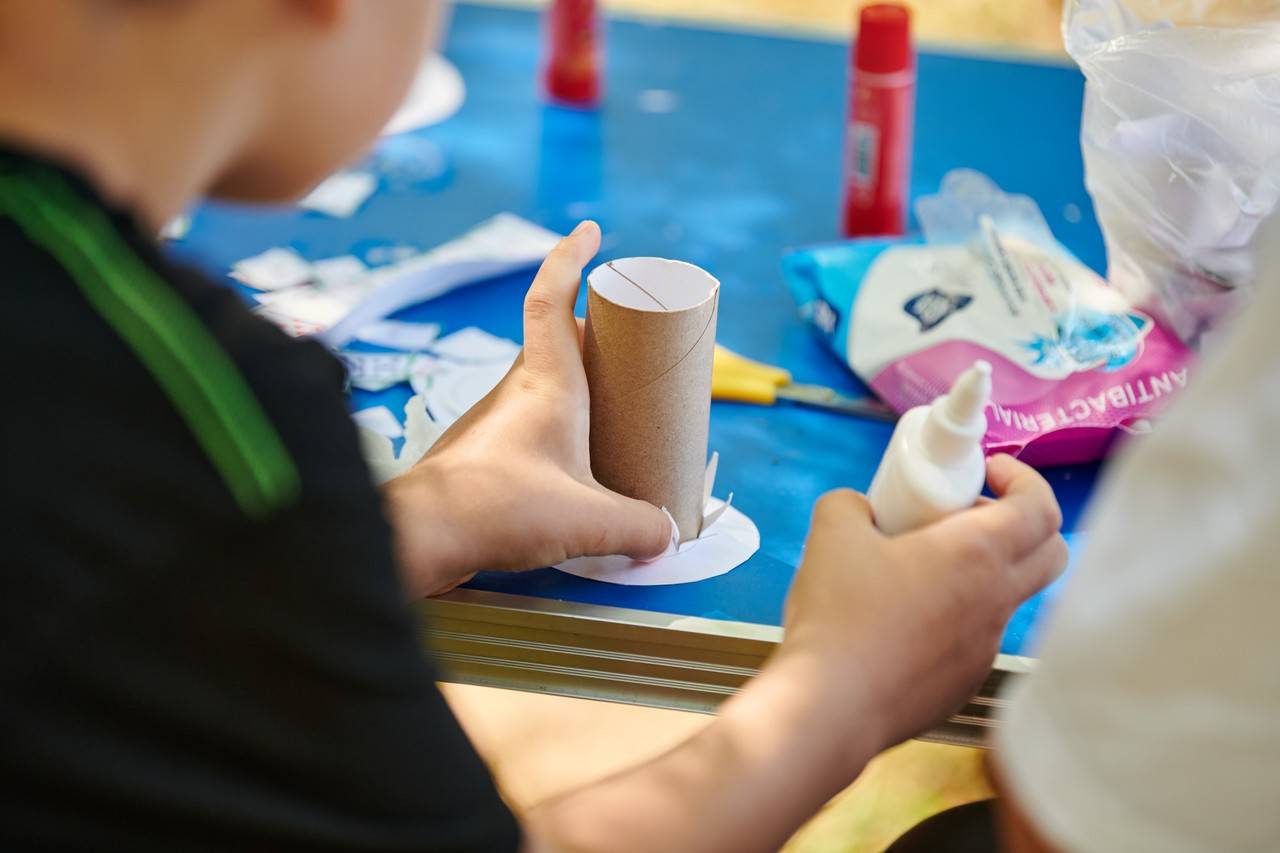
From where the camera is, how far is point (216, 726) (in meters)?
0.48

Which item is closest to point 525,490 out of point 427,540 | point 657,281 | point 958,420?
point 427,540

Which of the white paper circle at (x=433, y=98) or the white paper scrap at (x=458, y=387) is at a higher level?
the white paper circle at (x=433, y=98)

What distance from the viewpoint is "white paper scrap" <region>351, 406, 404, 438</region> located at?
1044mm

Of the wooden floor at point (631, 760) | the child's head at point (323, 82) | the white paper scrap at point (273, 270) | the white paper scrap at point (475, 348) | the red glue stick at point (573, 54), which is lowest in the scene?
the wooden floor at point (631, 760)

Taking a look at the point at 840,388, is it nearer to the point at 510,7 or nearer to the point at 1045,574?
the point at 1045,574

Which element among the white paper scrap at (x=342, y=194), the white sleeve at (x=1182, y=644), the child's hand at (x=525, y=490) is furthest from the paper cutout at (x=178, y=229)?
the white sleeve at (x=1182, y=644)

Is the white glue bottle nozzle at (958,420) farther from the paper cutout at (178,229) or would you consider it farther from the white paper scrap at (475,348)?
the paper cutout at (178,229)

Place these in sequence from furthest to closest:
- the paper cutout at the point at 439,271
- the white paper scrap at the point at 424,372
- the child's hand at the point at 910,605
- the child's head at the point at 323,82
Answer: the paper cutout at the point at 439,271
the white paper scrap at the point at 424,372
the child's hand at the point at 910,605
the child's head at the point at 323,82

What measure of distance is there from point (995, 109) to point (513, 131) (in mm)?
646

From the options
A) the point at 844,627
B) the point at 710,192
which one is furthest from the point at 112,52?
the point at 710,192

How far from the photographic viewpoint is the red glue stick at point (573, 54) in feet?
5.67

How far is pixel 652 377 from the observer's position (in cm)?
87

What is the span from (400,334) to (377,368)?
7 centimetres

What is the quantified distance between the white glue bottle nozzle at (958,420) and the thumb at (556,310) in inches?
10.3
